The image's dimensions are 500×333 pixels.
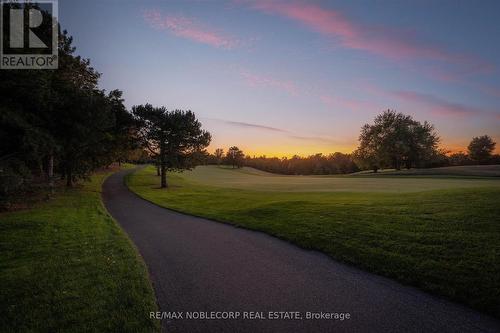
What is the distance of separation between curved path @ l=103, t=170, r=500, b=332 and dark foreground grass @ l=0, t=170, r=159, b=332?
1.99 feet

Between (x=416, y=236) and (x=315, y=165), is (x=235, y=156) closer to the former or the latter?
(x=315, y=165)

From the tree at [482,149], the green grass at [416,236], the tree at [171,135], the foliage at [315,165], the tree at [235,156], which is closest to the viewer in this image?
the green grass at [416,236]

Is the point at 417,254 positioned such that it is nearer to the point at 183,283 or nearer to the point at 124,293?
the point at 183,283

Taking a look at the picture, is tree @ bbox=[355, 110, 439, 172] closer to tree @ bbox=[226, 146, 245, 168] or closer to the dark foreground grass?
the dark foreground grass

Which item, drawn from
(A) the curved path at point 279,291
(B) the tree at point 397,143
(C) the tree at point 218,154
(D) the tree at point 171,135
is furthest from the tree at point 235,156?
(A) the curved path at point 279,291

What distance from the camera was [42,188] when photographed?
19562mm

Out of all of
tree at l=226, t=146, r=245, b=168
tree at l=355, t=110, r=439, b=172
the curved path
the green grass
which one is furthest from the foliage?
the curved path

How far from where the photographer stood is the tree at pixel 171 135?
34406 mm

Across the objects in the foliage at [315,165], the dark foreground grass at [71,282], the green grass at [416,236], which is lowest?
the dark foreground grass at [71,282]

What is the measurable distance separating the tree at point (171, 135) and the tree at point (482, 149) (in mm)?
93504

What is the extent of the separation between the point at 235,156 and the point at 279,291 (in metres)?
116

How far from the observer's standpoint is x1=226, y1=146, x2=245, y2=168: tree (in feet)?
395

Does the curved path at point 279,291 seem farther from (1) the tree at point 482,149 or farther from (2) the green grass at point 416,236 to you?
(1) the tree at point 482,149

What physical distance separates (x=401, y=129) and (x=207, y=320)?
209 feet
